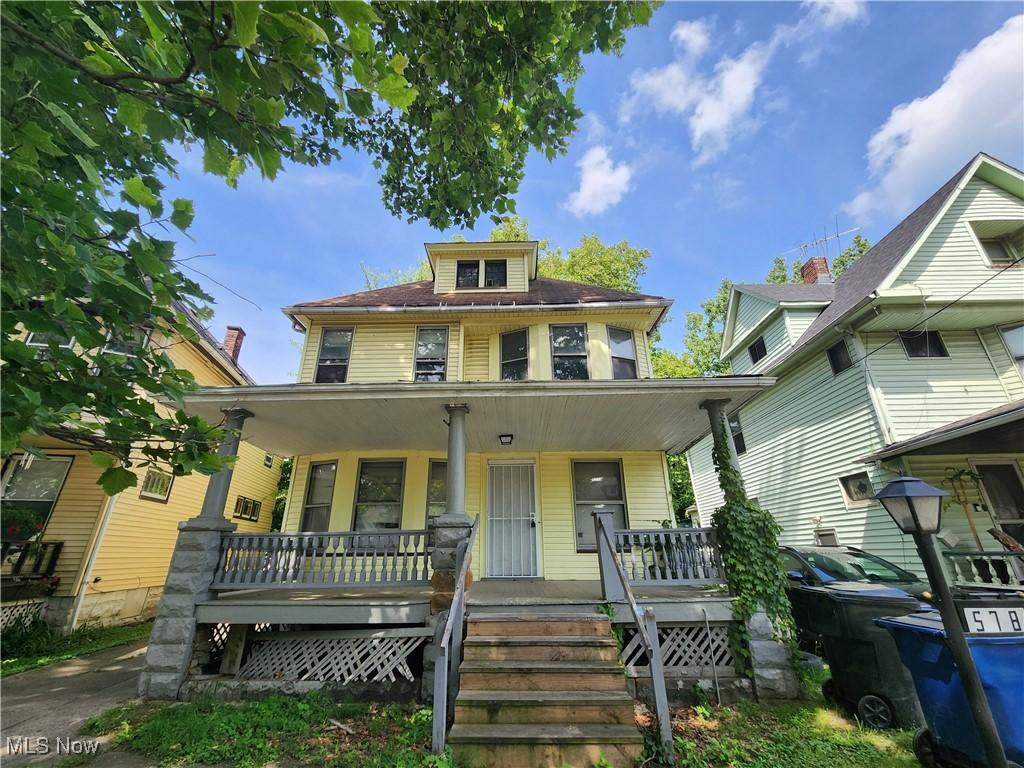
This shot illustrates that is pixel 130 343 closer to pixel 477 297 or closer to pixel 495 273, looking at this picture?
pixel 477 297

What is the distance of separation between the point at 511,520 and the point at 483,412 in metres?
2.86

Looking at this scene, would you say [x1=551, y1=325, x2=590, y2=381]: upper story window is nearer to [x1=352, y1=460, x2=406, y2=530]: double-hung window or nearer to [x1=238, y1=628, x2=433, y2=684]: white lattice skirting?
[x1=352, y1=460, x2=406, y2=530]: double-hung window

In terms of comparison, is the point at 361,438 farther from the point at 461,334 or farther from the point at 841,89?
the point at 841,89

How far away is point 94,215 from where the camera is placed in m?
1.84

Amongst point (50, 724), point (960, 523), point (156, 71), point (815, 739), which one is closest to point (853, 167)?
point (960, 523)

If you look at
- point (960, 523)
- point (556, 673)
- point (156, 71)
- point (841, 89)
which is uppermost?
point (841, 89)

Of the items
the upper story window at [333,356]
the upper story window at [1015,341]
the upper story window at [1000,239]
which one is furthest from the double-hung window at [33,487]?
the upper story window at [1000,239]

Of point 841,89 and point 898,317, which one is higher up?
point 841,89

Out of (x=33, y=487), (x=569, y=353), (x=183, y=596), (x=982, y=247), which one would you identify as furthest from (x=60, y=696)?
(x=982, y=247)

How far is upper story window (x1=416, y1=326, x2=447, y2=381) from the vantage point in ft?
30.0

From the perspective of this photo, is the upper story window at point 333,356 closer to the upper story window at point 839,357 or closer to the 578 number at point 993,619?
the 578 number at point 993,619

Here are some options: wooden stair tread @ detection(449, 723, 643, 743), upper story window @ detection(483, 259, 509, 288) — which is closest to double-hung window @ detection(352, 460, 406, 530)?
wooden stair tread @ detection(449, 723, 643, 743)

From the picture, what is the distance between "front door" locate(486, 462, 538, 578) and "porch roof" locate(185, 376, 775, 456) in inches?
23.1

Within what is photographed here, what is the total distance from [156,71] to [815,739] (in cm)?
706
